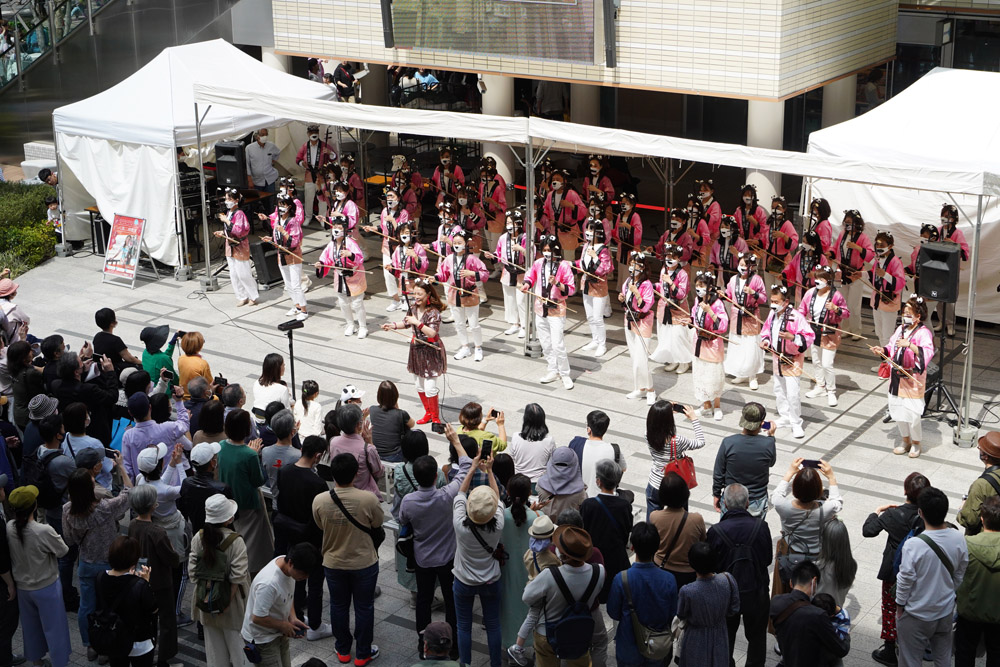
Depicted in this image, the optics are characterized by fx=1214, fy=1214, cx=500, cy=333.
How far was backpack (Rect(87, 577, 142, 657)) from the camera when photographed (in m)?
7.87

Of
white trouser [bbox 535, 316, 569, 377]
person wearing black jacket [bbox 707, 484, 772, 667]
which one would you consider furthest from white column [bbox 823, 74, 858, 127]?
person wearing black jacket [bbox 707, 484, 772, 667]

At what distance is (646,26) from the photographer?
55.1ft

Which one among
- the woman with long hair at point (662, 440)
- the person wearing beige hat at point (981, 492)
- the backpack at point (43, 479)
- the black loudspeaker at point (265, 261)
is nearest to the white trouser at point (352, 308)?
the black loudspeaker at point (265, 261)

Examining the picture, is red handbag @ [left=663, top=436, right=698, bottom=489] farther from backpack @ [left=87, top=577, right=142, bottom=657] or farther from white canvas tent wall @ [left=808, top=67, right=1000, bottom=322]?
white canvas tent wall @ [left=808, top=67, right=1000, bottom=322]

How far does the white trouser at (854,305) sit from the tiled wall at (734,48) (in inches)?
107

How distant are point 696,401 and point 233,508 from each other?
24.3 ft

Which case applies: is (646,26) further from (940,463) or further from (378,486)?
(378,486)

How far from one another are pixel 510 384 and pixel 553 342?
76 centimetres

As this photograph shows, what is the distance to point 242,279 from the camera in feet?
58.2

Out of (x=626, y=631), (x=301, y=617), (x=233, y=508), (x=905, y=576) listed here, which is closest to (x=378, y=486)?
(x=301, y=617)

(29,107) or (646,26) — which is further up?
(646,26)

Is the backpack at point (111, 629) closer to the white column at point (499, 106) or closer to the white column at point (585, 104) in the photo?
the white column at point (499, 106)

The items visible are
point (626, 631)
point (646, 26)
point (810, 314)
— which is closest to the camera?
point (626, 631)

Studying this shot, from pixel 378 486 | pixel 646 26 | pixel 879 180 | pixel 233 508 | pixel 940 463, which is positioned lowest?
pixel 940 463
